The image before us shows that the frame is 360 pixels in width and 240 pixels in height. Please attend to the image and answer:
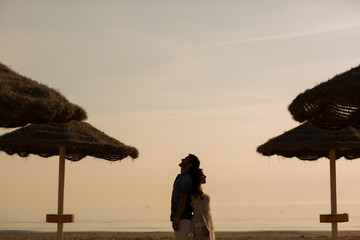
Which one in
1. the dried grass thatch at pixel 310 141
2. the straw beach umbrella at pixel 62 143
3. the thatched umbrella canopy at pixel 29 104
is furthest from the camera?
the dried grass thatch at pixel 310 141

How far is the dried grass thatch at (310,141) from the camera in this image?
12.5 m

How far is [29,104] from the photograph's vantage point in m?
7.57

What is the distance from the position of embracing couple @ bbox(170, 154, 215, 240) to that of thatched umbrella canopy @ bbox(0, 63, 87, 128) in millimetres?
1468

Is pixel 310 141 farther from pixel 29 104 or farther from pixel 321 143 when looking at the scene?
pixel 29 104

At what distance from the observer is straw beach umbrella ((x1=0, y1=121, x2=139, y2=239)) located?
39.8 ft

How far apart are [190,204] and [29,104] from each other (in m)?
2.09

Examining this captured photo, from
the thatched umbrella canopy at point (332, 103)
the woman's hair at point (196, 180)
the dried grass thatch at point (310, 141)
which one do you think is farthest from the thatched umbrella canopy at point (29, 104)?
the dried grass thatch at point (310, 141)

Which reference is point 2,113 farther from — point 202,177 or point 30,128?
point 30,128

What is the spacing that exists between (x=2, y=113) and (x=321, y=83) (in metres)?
3.60

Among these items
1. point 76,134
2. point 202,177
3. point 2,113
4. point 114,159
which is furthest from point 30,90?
point 114,159

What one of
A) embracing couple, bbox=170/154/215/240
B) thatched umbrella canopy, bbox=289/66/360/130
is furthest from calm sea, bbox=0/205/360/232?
embracing couple, bbox=170/154/215/240

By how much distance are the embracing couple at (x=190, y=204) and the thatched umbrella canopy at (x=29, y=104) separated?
1468 millimetres

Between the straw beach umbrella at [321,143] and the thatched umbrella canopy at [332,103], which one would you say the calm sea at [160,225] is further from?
the thatched umbrella canopy at [332,103]

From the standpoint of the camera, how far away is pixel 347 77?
25.9 ft
